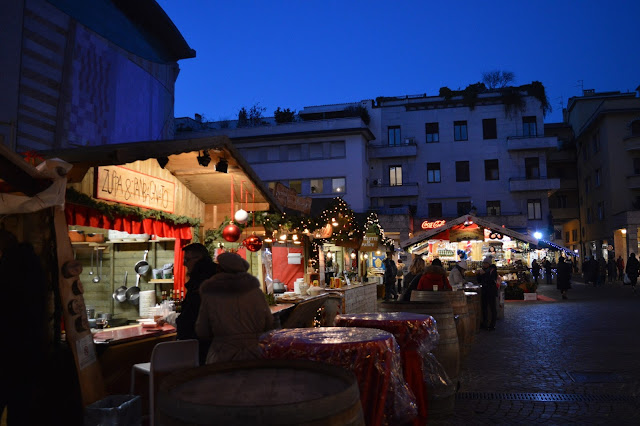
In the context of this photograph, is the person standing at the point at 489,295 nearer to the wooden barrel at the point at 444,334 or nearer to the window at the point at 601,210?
the wooden barrel at the point at 444,334

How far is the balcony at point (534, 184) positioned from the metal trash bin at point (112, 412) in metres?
37.4

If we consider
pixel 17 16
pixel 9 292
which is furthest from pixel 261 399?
pixel 17 16

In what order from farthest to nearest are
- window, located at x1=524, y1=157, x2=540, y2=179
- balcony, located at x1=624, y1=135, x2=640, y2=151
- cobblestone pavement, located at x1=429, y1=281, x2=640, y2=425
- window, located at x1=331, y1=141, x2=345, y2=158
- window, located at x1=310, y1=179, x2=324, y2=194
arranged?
window, located at x1=524, y1=157, x2=540, y2=179 → window, located at x1=310, y1=179, x2=324, y2=194 → window, located at x1=331, y1=141, x2=345, y2=158 → balcony, located at x1=624, y1=135, x2=640, y2=151 → cobblestone pavement, located at x1=429, y1=281, x2=640, y2=425

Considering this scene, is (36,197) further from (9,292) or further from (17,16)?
(17,16)

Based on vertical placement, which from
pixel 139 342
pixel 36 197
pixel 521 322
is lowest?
pixel 521 322

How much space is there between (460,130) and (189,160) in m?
35.4

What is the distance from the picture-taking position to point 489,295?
12156 millimetres

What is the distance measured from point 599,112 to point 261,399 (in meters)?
40.5

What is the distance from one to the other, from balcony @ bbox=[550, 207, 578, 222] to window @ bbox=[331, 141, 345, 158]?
21735mm

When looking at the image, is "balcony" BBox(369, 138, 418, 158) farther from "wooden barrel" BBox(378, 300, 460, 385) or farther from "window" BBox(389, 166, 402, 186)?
"wooden barrel" BBox(378, 300, 460, 385)

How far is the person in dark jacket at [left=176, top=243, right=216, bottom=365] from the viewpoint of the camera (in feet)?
16.0

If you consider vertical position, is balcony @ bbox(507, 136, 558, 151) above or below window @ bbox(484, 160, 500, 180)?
above

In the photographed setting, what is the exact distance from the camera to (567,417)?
17.6ft

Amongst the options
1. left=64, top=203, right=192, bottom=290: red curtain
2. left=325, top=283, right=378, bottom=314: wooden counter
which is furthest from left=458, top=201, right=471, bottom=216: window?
left=64, top=203, right=192, bottom=290: red curtain
